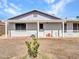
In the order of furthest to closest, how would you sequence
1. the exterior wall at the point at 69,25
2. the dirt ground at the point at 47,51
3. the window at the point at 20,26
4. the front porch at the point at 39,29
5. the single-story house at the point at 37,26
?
the exterior wall at the point at 69,25
the window at the point at 20,26
the front porch at the point at 39,29
the single-story house at the point at 37,26
the dirt ground at the point at 47,51

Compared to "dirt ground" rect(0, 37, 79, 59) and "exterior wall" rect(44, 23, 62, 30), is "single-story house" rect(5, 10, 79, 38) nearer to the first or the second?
"exterior wall" rect(44, 23, 62, 30)

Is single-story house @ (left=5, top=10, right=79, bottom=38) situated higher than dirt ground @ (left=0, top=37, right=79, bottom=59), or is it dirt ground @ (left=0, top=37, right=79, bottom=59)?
single-story house @ (left=5, top=10, right=79, bottom=38)

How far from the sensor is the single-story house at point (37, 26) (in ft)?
103

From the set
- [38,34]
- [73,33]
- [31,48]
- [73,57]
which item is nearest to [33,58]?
[31,48]

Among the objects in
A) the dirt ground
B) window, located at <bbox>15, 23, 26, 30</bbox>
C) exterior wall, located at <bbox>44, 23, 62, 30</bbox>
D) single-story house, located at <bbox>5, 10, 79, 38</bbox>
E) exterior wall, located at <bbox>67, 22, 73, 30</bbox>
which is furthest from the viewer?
exterior wall, located at <bbox>67, 22, 73, 30</bbox>

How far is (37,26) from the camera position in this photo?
3066 cm

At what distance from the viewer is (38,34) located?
30.7 m

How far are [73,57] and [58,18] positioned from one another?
64.5 feet

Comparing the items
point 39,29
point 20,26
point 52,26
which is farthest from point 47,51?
point 20,26

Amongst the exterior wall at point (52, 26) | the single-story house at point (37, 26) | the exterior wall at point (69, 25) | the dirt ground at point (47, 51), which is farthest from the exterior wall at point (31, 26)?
the dirt ground at point (47, 51)

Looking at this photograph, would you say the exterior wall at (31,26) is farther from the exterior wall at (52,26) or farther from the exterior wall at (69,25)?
the exterior wall at (69,25)

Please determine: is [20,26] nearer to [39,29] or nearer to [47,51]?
[39,29]

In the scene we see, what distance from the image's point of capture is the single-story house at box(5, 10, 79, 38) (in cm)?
3127

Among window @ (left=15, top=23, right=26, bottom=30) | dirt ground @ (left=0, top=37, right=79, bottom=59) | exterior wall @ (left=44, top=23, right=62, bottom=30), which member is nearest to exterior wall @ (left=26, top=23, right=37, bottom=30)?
window @ (left=15, top=23, right=26, bottom=30)
